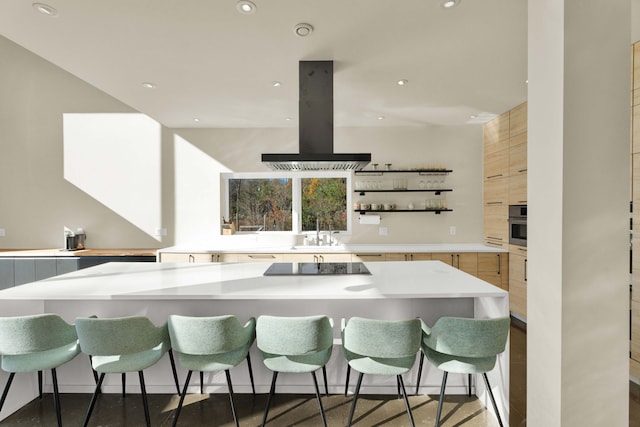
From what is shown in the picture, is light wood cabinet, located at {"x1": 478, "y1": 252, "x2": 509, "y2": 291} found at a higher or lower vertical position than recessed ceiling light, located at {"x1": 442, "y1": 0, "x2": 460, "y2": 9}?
lower

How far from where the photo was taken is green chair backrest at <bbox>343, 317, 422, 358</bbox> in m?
1.72

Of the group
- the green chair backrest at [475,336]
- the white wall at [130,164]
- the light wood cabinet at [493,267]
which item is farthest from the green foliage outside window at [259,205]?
the green chair backrest at [475,336]

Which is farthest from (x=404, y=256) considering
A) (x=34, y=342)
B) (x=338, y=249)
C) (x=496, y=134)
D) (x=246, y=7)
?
(x=34, y=342)

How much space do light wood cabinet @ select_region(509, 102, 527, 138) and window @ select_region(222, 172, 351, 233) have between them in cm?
221

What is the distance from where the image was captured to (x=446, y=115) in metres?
4.15

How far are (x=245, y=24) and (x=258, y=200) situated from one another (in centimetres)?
300

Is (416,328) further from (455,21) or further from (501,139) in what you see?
(501,139)

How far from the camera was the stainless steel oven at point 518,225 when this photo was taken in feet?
12.2

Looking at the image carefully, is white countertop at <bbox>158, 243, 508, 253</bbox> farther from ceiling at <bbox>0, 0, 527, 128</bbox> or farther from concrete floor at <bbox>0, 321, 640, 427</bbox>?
concrete floor at <bbox>0, 321, 640, 427</bbox>

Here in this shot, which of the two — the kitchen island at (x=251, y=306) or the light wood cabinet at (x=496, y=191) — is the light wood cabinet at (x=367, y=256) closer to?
the kitchen island at (x=251, y=306)

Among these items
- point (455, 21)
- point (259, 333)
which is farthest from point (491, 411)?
point (455, 21)

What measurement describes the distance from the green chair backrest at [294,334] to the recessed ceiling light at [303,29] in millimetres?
1836

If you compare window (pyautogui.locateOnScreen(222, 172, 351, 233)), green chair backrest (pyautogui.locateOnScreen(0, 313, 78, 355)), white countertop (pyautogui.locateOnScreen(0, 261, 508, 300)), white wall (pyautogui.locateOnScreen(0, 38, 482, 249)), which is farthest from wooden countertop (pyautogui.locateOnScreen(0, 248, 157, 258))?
green chair backrest (pyautogui.locateOnScreen(0, 313, 78, 355))

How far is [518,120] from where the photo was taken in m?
3.82
